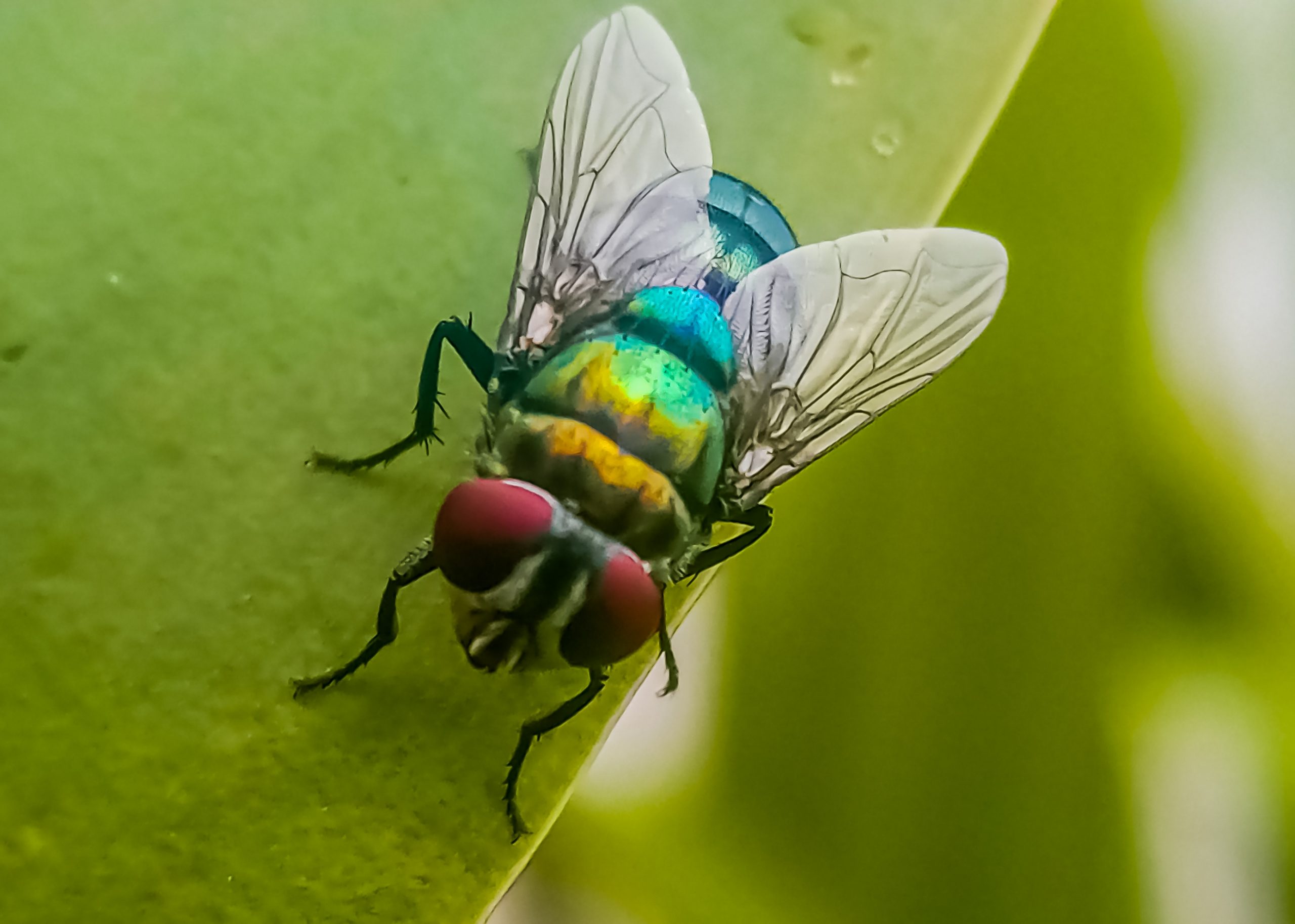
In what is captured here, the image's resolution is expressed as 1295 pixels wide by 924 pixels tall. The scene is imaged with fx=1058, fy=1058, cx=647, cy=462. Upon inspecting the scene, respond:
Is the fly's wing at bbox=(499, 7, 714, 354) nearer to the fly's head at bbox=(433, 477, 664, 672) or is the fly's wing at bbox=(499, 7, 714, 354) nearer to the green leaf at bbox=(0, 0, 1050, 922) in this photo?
the green leaf at bbox=(0, 0, 1050, 922)

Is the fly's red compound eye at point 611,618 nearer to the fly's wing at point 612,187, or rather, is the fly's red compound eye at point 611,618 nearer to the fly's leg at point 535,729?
the fly's leg at point 535,729

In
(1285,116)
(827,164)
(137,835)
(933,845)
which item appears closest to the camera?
(137,835)

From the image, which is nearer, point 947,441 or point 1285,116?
point 947,441

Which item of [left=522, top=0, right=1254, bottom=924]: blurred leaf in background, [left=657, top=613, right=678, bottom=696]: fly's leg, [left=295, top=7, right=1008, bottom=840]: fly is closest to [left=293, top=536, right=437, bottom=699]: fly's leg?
[left=295, top=7, right=1008, bottom=840]: fly

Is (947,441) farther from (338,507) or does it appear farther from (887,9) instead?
(338,507)

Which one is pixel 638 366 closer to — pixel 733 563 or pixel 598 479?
pixel 598 479

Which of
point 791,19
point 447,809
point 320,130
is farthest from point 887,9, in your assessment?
point 447,809
